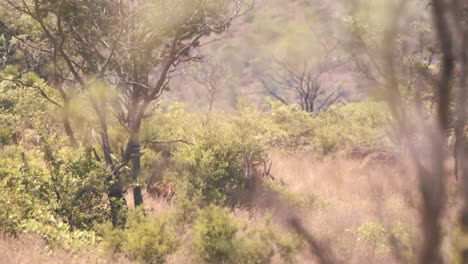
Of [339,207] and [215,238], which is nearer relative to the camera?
[215,238]

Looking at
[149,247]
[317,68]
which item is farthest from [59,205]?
[317,68]

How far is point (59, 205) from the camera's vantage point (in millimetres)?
5477

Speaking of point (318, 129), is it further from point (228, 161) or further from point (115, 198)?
point (115, 198)

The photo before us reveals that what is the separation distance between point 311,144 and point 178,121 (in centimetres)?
615

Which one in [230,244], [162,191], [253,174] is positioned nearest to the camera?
[230,244]

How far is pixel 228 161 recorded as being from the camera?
8844 mm

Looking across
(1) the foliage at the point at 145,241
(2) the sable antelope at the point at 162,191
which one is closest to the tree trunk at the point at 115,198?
(1) the foliage at the point at 145,241

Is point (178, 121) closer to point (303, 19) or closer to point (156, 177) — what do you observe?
point (156, 177)

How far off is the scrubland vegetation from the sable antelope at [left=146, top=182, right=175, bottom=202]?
1.5 inches

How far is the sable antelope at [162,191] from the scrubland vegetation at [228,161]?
39 mm

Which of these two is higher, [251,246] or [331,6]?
[331,6]

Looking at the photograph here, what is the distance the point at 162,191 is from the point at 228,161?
5.39 ft

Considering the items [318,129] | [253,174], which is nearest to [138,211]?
[253,174]

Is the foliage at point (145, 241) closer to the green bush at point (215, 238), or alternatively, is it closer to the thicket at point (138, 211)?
the thicket at point (138, 211)
